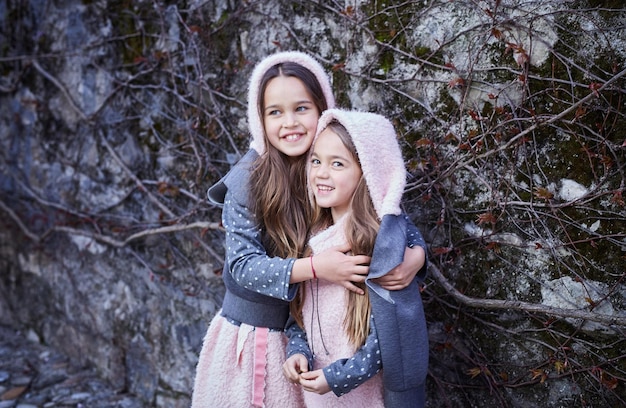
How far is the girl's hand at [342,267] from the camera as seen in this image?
1768mm

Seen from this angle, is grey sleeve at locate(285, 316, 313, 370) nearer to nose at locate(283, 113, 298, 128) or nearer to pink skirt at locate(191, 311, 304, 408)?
pink skirt at locate(191, 311, 304, 408)

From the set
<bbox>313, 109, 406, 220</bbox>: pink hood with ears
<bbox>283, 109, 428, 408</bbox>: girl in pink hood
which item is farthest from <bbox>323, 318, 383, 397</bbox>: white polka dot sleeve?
<bbox>313, 109, 406, 220</bbox>: pink hood with ears

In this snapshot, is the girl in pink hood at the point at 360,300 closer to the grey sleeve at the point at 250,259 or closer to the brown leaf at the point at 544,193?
the grey sleeve at the point at 250,259

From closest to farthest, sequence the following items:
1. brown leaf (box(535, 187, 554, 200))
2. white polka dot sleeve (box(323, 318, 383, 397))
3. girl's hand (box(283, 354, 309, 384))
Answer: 1. white polka dot sleeve (box(323, 318, 383, 397))
2. girl's hand (box(283, 354, 309, 384))
3. brown leaf (box(535, 187, 554, 200))

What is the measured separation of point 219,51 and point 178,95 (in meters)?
0.33

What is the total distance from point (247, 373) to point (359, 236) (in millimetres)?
677

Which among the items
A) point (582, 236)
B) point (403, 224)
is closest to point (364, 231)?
point (403, 224)

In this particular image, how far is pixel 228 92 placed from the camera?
9.50 feet

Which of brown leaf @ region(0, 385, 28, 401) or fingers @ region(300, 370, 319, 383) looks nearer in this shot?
fingers @ region(300, 370, 319, 383)

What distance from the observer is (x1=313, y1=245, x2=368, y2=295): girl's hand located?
1768 mm

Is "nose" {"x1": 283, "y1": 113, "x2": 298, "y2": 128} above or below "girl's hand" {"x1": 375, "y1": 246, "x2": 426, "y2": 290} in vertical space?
above

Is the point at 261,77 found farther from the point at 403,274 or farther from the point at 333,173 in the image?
the point at 403,274

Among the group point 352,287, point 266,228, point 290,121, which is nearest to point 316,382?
A: point 352,287

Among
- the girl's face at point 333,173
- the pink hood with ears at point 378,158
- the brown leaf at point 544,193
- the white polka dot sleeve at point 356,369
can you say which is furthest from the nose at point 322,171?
the brown leaf at point 544,193
